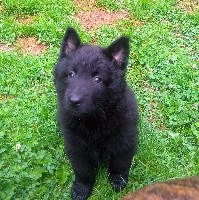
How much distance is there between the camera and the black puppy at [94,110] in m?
3.81

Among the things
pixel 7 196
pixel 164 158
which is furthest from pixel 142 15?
pixel 7 196

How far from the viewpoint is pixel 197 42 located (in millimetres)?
6199

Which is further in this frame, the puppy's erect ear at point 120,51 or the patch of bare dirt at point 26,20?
the patch of bare dirt at point 26,20

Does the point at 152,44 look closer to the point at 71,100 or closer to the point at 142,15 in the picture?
the point at 142,15

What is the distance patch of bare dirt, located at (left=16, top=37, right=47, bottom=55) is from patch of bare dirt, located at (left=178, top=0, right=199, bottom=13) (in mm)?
1953

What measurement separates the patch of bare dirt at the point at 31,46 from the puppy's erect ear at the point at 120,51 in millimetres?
2155

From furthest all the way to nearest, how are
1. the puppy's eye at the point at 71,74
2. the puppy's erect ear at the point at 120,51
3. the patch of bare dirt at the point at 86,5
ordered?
the patch of bare dirt at the point at 86,5 < the puppy's erect ear at the point at 120,51 < the puppy's eye at the point at 71,74

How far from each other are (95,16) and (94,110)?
2.87m

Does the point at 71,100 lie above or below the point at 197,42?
above

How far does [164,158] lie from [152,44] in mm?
1783

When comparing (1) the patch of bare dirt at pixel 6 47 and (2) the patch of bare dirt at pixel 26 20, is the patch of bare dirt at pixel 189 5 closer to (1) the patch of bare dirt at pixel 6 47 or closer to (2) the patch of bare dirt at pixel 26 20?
(2) the patch of bare dirt at pixel 26 20

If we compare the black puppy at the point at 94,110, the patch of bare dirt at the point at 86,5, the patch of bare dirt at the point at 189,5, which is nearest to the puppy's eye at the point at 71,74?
the black puppy at the point at 94,110

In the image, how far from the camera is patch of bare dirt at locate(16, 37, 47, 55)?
6051 millimetres

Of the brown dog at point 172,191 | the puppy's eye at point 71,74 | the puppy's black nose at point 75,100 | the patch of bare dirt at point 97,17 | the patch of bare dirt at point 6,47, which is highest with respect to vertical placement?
the brown dog at point 172,191
